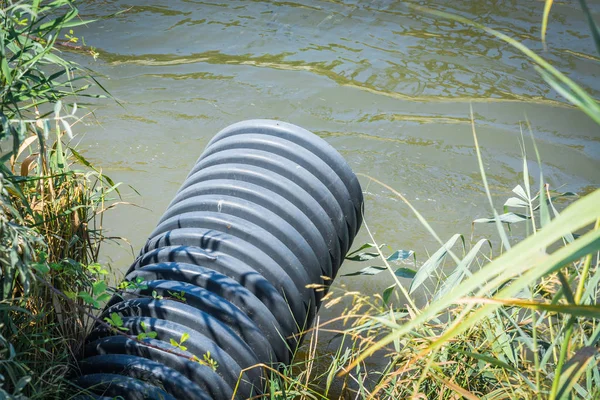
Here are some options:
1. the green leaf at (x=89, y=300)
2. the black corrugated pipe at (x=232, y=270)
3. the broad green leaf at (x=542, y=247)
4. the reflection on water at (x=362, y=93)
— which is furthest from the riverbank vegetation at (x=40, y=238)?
the reflection on water at (x=362, y=93)

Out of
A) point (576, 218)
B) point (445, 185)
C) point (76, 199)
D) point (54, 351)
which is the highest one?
point (576, 218)

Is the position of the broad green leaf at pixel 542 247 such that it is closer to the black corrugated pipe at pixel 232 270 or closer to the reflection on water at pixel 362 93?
the black corrugated pipe at pixel 232 270

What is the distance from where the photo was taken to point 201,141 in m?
4.29

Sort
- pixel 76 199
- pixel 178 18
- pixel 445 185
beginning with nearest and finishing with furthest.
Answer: pixel 76 199, pixel 445 185, pixel 178 18

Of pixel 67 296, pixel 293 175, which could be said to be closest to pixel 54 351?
pixel 67 296

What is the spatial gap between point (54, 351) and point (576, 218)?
1688 millimetres

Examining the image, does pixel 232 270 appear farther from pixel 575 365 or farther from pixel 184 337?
pixel 575 365

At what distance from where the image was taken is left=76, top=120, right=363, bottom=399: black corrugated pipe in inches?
76.8

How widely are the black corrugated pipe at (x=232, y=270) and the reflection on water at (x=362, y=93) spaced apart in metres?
1.02

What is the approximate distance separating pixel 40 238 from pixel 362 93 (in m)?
3.48

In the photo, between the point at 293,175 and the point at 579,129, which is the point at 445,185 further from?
the point at 293,175

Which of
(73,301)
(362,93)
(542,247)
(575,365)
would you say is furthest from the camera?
(362,93)

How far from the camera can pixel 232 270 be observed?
2.16m

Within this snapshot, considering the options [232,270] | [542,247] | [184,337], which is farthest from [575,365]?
[232,270]
